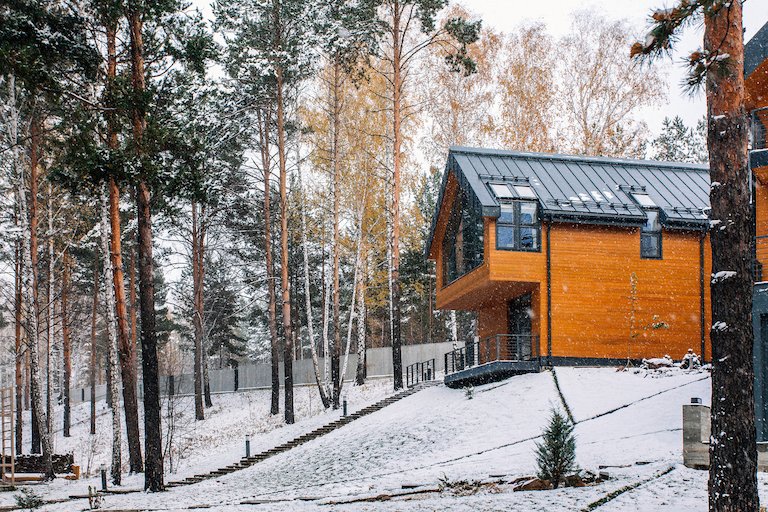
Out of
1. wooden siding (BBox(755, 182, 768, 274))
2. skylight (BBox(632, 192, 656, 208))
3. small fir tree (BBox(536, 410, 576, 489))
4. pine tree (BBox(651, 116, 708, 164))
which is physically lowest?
small fir tree (BBox(536, 410, 576, 489))

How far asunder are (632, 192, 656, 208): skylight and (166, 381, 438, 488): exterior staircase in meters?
9.08

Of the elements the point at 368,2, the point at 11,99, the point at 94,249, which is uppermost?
the point at 368,2

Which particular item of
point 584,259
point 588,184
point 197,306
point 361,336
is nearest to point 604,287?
point 584,259

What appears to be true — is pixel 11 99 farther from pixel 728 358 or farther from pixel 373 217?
pixel 728 358

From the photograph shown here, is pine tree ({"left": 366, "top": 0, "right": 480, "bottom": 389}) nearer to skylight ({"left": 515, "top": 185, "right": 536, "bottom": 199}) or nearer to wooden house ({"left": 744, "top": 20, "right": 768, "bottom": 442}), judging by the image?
skylight ({"left": 515, "top": 185, "right": 536, "bottom": 199})

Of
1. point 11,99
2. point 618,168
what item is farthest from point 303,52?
point 618,168

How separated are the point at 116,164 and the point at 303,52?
1145 centimetres

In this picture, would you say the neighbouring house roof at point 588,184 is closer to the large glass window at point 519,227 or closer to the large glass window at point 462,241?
the large glass window at point 519,227

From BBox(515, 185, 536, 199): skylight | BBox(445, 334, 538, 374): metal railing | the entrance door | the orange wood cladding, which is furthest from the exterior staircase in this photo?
BBox(515, 185, 536, 199): skylight

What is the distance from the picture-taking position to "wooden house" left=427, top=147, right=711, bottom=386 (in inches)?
874

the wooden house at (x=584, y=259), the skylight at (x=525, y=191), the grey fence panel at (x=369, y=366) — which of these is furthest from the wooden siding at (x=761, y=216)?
the grey fence panel at (x=369, y=366)

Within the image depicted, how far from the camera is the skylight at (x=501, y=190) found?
2244cm

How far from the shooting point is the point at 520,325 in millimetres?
24781

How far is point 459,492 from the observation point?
12.0 meters
